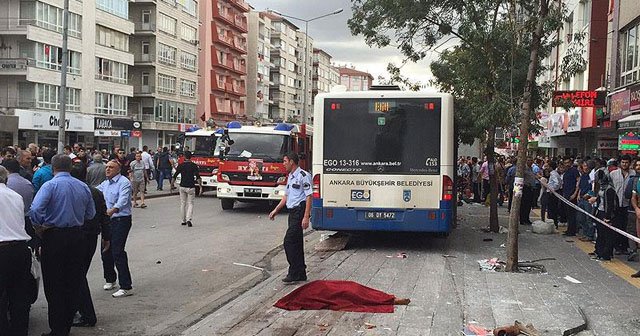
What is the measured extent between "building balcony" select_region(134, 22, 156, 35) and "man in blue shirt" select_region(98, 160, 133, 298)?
203 feet

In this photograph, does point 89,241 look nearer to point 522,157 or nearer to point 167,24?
point 522,157

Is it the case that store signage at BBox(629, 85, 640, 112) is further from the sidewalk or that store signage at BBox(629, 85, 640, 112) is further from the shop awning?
the sidewalk

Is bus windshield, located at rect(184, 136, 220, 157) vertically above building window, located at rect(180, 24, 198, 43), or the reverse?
building window, located at rect(180, 24, 198, 43)

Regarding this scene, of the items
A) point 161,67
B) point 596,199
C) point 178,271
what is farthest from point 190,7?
point 178,271

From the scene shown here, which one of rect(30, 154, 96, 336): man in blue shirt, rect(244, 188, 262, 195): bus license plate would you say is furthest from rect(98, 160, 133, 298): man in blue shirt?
rect(244, 188, 262, 195): bus license plate

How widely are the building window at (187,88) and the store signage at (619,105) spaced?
5935cm

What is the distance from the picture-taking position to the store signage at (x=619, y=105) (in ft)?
61.6

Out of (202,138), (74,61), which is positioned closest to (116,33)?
(74,61)

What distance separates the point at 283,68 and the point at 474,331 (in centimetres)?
10481

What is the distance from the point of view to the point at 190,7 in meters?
75.6

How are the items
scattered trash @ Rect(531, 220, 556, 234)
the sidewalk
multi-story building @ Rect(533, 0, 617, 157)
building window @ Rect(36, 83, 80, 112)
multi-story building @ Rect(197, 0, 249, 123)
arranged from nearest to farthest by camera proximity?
the sidewalk < scattered trash @ Rect(531, 220, 556, 234) < multi-story building @ Rect(533, 0, 617, 157) < building window @ Rect(36, 83, 80, 112) < multi-story building @ Rect(197, 0, 249, 123)

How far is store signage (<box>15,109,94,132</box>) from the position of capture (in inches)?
1833

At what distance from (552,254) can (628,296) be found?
3.77 meters

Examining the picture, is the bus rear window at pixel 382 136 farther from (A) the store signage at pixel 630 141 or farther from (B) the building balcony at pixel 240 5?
(B) the building balcony at pixel 240 5
